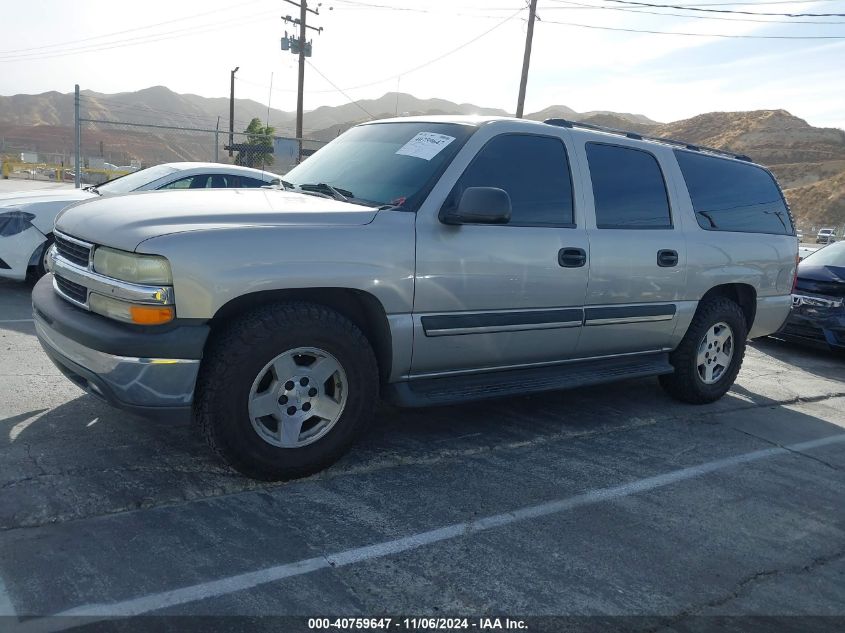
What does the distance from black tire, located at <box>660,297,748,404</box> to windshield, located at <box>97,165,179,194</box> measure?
5.54 metres

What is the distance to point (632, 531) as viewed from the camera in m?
3.22

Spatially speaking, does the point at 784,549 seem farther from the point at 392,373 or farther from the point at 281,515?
the point at 281,515

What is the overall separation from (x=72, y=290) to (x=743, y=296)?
4966 millimetres

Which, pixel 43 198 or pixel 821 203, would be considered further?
pixel 821 203

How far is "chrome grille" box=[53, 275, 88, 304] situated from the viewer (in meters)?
3.22

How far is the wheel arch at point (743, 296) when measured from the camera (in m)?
5.52

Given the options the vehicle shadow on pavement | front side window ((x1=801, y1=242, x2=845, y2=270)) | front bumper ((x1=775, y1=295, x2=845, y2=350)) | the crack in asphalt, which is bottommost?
the crack in asphalt

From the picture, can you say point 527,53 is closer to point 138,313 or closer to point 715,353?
point 715,353

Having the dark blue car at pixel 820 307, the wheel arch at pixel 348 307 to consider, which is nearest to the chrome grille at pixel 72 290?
the wheel arch at pixel 348 307

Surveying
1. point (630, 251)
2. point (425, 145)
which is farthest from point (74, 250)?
point (630, 251)

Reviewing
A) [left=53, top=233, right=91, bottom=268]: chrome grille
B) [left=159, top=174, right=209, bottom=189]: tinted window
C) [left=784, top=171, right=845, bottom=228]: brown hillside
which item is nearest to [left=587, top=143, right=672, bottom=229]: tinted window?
[left=53, top=233, right=91, bottom=268]: chrome grille

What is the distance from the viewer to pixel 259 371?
3145mm

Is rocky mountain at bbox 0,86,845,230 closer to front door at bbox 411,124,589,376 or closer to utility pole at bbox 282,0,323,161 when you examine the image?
utility pole at bbox 282,0,323,161

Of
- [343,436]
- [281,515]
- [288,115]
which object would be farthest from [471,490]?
[288,115]
